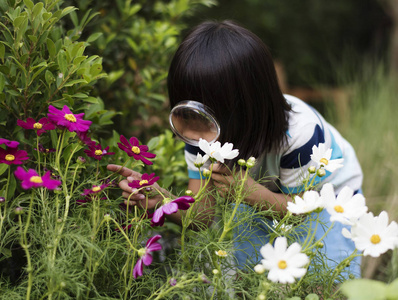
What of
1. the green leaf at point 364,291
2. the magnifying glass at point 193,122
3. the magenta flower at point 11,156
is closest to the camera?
the green leaf at point 364,291

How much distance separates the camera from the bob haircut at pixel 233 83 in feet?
3.84

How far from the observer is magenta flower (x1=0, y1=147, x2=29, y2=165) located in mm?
896

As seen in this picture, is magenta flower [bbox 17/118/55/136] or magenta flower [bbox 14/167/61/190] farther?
magenta flower [bbox 17/118/55/136]

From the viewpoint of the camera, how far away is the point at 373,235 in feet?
2.61

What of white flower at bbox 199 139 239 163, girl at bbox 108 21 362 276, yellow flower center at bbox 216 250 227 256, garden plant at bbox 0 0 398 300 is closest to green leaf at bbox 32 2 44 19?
garden plant at bbox 0 0 398 300

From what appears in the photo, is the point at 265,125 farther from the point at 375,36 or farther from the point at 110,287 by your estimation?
the point at 375,36

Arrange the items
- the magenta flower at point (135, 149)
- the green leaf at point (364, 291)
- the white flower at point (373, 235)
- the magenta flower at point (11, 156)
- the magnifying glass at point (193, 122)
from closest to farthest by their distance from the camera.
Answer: the green leaf at point (364, 291) < the white flower at point (373, 235) < the magenta flower at point (11, 156) < the magenta flower at point (135, 149) < the magnifying glass at point (193, 122)

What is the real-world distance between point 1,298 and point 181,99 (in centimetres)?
63

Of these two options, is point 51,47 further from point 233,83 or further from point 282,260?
point 282,260

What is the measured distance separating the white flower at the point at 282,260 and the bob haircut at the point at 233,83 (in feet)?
1.72

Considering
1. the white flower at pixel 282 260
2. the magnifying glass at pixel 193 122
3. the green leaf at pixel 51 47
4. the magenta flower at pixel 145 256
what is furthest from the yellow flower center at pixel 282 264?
the green leaf at pixel 51 47

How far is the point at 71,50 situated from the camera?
1093 millimetres

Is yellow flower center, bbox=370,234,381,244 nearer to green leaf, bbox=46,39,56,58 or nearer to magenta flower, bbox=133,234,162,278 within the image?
magenta flower, bbox=133,234,162,278

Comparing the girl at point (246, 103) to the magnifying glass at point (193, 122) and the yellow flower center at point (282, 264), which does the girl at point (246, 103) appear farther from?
the yellow flower center at point (282, 264)
